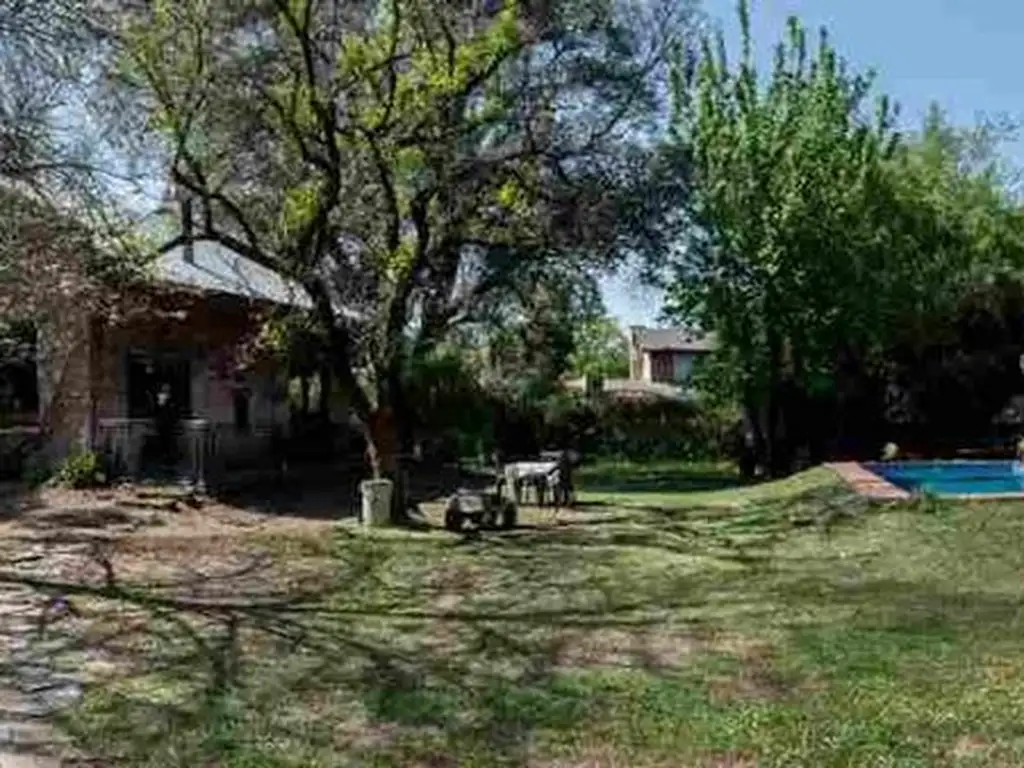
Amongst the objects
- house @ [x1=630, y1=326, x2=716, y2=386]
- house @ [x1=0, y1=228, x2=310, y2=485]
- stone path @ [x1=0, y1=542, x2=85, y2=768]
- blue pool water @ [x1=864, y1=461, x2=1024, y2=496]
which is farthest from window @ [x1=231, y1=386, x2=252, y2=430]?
house @ [x1=630, y1=326, x2=716, y2=386]

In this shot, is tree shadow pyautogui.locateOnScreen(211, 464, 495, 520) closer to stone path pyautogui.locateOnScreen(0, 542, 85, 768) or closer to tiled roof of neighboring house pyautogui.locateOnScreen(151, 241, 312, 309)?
tiled roof of neighboring house pyautogui.locateOnScreen(151, 241, 312, 309)

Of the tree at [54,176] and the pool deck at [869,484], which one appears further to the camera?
the pool deck at [869,484]

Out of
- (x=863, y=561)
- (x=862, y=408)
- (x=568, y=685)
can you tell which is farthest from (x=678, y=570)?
(x=862, y=408)

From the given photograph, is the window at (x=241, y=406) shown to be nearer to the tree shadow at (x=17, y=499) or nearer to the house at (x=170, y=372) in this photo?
the house at (x=170, y=372)

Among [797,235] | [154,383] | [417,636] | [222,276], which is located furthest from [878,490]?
[222,276]

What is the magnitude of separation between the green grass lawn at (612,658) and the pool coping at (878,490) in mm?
623

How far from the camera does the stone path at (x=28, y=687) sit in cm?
690

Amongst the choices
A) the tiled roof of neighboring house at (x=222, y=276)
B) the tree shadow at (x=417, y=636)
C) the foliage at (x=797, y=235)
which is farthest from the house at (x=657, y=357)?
the tree shadow at (x=417, y=636)

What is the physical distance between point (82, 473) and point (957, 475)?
45.3ft

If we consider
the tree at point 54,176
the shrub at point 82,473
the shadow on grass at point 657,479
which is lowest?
the shadow on grass at point 657,479

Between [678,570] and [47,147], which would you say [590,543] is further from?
[47,147]

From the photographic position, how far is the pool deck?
15922 millimetres

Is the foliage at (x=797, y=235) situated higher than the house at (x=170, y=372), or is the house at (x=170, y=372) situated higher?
the foliage at (x=797, y=235)

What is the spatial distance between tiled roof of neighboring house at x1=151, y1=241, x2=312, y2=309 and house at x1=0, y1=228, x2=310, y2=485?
4 centimetres
